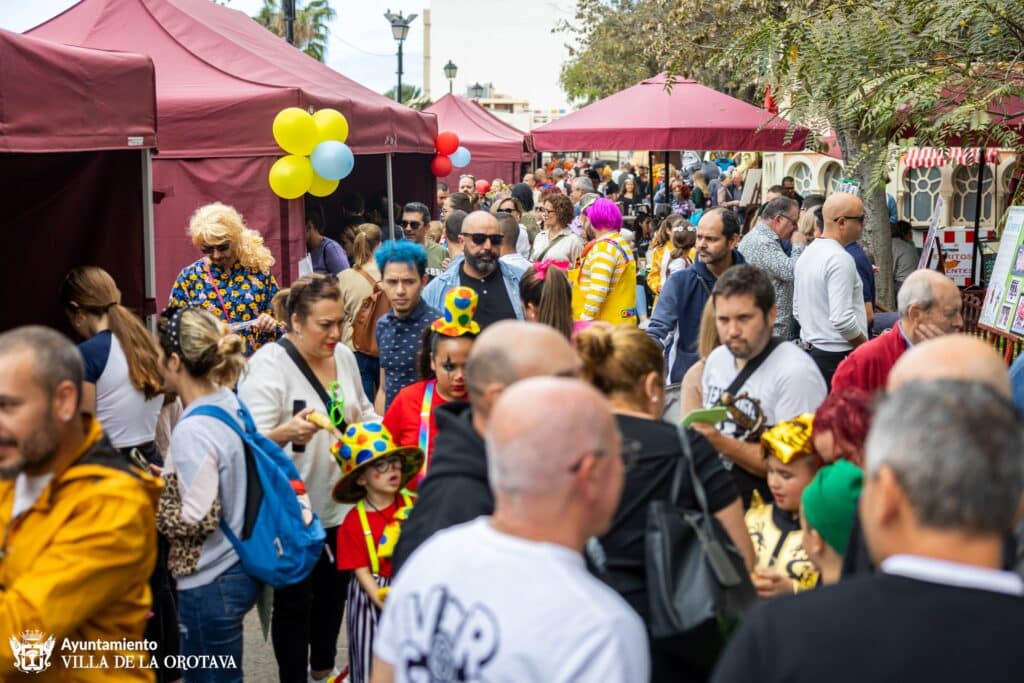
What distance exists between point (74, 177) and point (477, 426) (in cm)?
491

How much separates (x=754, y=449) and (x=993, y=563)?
2.38 metres

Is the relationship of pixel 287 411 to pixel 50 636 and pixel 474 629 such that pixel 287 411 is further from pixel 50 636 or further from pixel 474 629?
pixel 474 629

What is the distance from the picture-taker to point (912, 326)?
498cm

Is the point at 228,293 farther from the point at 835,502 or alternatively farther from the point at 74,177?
the point at 835,502

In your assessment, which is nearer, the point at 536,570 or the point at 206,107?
the point at 536,570

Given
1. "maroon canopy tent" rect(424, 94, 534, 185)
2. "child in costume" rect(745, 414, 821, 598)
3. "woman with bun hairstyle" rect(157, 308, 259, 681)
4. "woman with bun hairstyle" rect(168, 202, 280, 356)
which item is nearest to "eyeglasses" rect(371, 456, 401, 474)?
"woman with bun hairstyle" rect(157, 308, 259, 681)

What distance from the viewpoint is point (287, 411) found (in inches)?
200

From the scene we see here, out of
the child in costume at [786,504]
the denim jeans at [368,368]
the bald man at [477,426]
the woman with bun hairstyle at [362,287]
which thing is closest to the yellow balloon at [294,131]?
the woman with bun hairstyle at [362,287]

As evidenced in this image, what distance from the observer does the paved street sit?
5574 mm

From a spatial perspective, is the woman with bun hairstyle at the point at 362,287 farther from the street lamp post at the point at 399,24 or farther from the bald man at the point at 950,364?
the street lamp post at the point at 399,24

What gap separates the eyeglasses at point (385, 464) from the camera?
14.8ft

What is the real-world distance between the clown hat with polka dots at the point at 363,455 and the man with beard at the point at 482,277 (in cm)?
296

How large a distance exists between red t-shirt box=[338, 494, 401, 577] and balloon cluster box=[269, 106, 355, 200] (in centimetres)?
520

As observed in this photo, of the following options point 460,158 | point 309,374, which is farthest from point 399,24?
point 309,374
